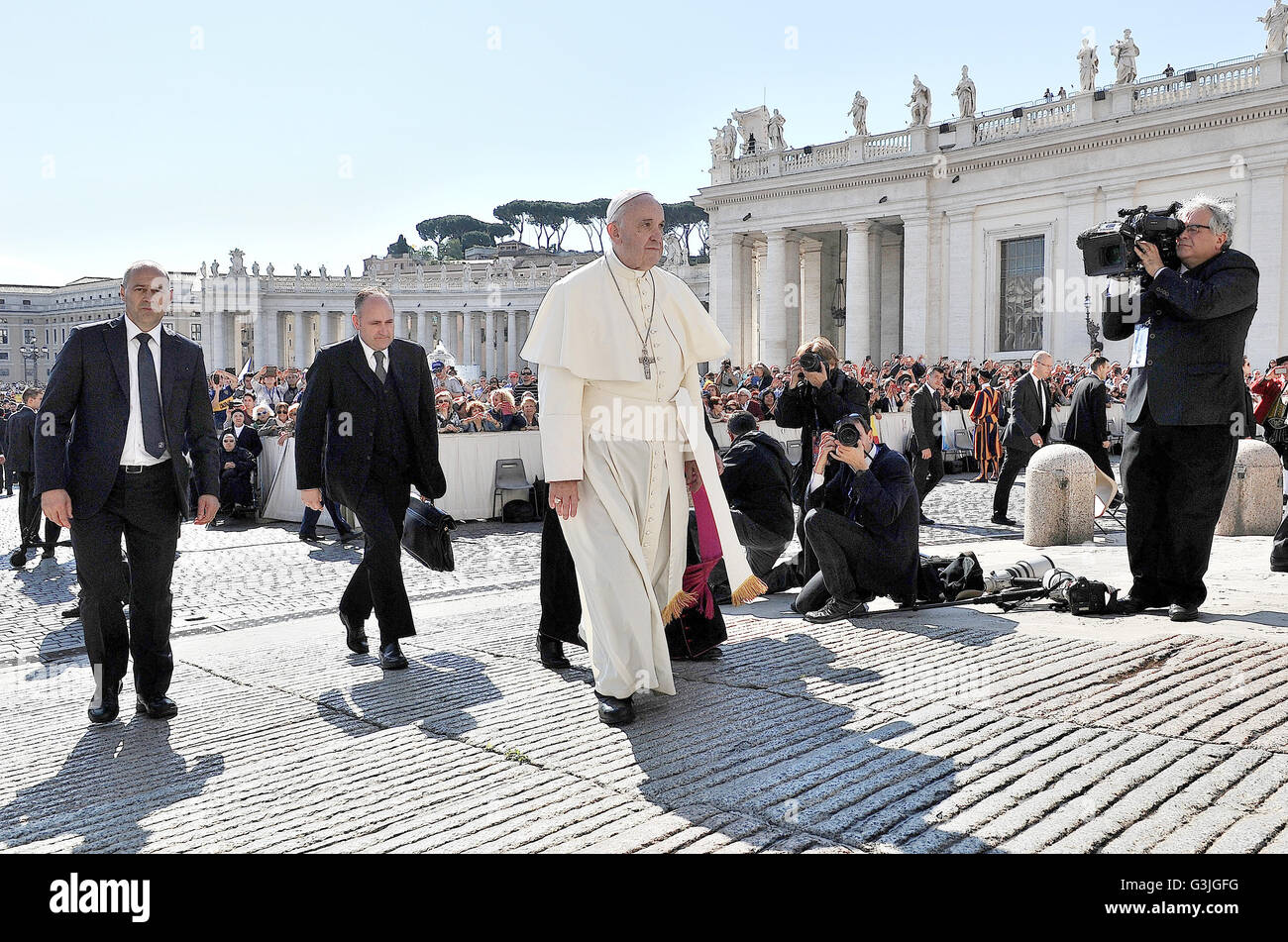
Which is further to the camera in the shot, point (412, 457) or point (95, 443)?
point (412, 457)

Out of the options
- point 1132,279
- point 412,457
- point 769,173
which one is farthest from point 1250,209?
point 412,457

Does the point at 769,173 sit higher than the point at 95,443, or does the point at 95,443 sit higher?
the point at 769,173

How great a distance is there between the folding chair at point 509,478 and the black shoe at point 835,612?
870cm

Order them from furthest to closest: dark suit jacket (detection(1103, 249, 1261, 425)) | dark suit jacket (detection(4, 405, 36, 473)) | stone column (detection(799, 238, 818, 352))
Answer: stone column (detection(799, 238, 818, 352)) → dark suit jacket (detection(4, 405, 36, 473)) → dark suit jacket (detection(1103, 249, 1261, 425))

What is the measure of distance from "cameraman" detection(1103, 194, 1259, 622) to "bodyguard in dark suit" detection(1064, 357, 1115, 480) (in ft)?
18.8

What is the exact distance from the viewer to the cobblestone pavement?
10.6 ft

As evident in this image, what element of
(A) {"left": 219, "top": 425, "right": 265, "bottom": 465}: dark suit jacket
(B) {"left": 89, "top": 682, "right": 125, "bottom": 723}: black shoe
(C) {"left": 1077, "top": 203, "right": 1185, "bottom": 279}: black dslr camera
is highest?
(C) {"left": 1077, "top": 203, "right": 1185, "bottom": 279}: black dslr camera

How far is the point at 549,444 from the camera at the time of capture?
15.2 ft

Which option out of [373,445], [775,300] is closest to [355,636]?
[373,445]

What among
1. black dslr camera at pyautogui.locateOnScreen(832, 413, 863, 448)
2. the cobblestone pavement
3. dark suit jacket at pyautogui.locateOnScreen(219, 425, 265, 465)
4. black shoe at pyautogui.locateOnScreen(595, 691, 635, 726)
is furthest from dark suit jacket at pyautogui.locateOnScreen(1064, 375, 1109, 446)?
dark suit jacket at pyautogui.locateOnScreen(219, 425, 265, 465)

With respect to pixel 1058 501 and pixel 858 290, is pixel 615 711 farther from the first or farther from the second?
pixel 858 290

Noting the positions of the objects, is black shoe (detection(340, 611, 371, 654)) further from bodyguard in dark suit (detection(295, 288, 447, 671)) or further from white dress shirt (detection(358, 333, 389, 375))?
white dress shirt (detection(358, 333, 389, 375))
